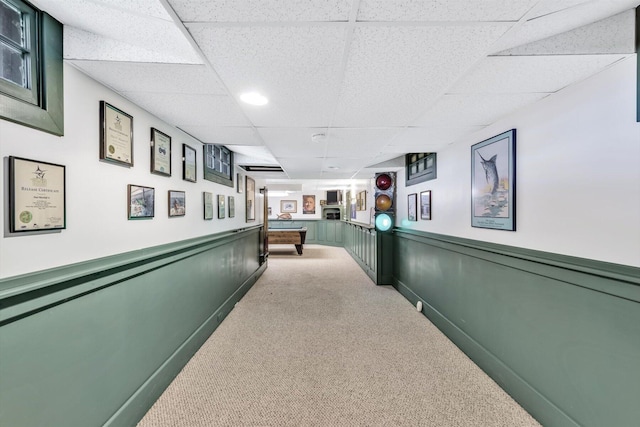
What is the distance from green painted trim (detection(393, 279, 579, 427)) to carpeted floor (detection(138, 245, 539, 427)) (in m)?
0.06

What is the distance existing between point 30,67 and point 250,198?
4.24 m

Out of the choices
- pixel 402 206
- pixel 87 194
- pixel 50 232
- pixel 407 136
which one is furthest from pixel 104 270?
pixel 402 206

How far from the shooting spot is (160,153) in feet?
7.24


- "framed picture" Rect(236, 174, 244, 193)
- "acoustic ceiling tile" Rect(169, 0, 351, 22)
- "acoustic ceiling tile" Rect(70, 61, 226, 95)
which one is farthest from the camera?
"framed picture" Rect(236, 174, 244, 193)

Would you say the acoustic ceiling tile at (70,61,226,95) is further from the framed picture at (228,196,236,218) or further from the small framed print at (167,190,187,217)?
the framed picture at (228,196,236,218)

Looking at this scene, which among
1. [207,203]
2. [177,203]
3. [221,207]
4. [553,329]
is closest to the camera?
[553,329]

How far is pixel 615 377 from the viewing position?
1.37m

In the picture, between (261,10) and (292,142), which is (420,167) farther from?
(261,10)

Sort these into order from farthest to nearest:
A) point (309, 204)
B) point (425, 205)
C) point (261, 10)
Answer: point (309, 204)
point (425, 205)
point (261, 10)

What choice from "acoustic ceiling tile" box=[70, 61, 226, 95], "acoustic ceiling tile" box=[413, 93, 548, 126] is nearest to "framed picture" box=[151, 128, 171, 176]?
"acoustic ceiling tile" box=[70, 61, 226, 95]

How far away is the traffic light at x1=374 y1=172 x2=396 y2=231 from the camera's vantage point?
15.1 ft

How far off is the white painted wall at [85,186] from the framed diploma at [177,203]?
6 cm

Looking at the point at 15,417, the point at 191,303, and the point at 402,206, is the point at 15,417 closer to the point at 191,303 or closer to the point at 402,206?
the point at 191,303

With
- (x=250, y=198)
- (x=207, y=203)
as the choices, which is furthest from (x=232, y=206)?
(x=250, y=198)
